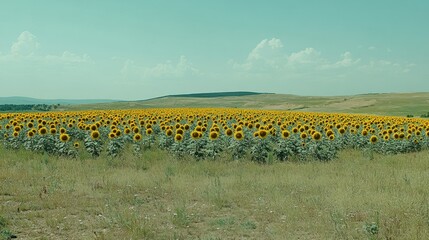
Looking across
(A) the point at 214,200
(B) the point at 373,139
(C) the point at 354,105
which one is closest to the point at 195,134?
(A) the point at 214,200

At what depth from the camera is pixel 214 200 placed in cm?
912

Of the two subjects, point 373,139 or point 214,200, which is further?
point 373,139

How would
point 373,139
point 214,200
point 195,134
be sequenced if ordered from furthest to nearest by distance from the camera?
point 373,139, point 195,134, point 214,200

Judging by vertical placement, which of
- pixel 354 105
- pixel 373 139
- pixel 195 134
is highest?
pixel 195 134

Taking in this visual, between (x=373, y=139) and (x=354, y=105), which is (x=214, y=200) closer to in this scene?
(x=373, y=139)

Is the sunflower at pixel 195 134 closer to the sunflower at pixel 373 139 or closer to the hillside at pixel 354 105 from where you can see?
the sunflower at pixel 373 139

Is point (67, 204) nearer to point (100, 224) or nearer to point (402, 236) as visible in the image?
point (100, 224)

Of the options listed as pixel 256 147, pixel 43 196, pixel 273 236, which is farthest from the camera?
pixel 256 147

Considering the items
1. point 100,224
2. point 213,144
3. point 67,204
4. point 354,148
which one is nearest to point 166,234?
point 100,224

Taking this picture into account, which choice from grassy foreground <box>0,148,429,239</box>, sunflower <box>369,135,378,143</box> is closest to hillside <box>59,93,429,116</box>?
sunflower <box>369,135,378,143</box>

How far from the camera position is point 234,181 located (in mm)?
10883

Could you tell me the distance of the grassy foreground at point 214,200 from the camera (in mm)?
7074

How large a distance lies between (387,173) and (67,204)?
27.4 ft

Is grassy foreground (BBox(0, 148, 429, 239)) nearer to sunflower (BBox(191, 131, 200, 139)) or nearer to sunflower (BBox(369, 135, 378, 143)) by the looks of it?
sunflower (BBox(191, 131, 200, 139))
